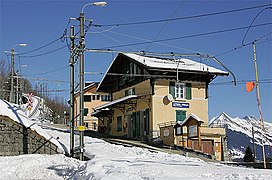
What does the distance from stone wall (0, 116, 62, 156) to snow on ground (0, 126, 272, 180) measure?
1141mm

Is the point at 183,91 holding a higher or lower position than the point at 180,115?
higher

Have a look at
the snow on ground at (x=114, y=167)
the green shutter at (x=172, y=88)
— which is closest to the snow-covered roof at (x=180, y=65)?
the green shutter at (x=172, y=88)

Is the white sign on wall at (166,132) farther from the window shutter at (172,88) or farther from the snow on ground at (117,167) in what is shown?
the snow on ground at (117,167)

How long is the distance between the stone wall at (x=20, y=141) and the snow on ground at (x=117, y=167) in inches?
44.9

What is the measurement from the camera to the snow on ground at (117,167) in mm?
11984

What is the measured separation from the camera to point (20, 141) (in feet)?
80.8

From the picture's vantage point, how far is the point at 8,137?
2444cm

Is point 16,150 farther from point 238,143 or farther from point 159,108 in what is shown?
point 238,143

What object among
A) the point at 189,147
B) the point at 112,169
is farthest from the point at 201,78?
the point at 112,169

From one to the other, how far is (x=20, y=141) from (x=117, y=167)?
38.2 ft

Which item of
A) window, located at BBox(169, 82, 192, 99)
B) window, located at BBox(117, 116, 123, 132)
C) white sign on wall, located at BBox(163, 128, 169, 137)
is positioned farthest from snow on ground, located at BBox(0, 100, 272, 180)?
window, located at BBox(117, 116, 123, 132)

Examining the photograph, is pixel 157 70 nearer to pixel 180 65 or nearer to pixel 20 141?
pixel 180 65

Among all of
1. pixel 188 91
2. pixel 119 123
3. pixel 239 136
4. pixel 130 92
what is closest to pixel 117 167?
pixel 188 91

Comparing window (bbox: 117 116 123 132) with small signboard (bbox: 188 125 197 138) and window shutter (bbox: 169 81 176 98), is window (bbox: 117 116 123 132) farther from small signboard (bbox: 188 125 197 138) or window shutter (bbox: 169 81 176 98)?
small signboard (bbox: 188 125 197 138)
